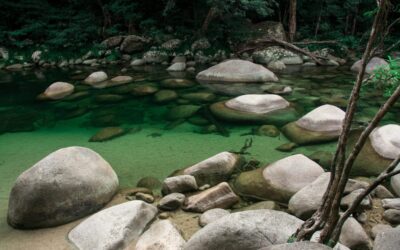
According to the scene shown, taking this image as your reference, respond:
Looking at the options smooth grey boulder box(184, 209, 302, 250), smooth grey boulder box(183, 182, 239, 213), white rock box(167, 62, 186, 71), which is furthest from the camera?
white rock box(167, 62, 186, 71)

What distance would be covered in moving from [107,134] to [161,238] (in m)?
2.74

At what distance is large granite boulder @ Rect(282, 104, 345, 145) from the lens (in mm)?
4539

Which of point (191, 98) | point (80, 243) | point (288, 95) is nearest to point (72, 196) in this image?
point (80, 243)

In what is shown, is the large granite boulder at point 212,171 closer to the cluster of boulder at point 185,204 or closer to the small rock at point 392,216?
the cluster of boulder at point 185,204

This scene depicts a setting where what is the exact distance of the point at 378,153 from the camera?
12.6 feet

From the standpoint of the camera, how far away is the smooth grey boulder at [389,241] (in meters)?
1.99

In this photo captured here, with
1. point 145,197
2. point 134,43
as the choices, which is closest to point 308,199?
point 145,197

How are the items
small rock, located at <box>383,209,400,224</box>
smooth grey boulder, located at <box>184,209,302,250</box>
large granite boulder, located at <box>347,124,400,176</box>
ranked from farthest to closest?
1. large granite boulder, located at <box>347,124,400,176</box>
2. small rock, located at <box>383,209,400,224</box>
3. smooth grey boulder, located at <box>184,209,302,250</box>

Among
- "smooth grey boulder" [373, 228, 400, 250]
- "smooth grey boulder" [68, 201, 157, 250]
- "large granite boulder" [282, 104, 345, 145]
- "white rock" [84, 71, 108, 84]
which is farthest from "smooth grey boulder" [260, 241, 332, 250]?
"white rock" [84, 71, 108, 84]

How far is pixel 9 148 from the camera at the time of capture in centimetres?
489

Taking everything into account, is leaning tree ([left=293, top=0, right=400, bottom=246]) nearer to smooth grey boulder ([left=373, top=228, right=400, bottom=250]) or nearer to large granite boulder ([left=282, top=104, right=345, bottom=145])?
smooth grey boulder ([left=373, top=228, right=400, bottom=250])

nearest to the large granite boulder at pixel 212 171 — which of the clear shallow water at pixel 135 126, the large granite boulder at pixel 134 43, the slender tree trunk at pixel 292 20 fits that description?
the clear shallow water at pixel 135 126

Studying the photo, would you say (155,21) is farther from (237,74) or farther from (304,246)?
(304,246)

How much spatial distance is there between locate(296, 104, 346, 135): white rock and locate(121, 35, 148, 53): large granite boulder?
23.5 feet
